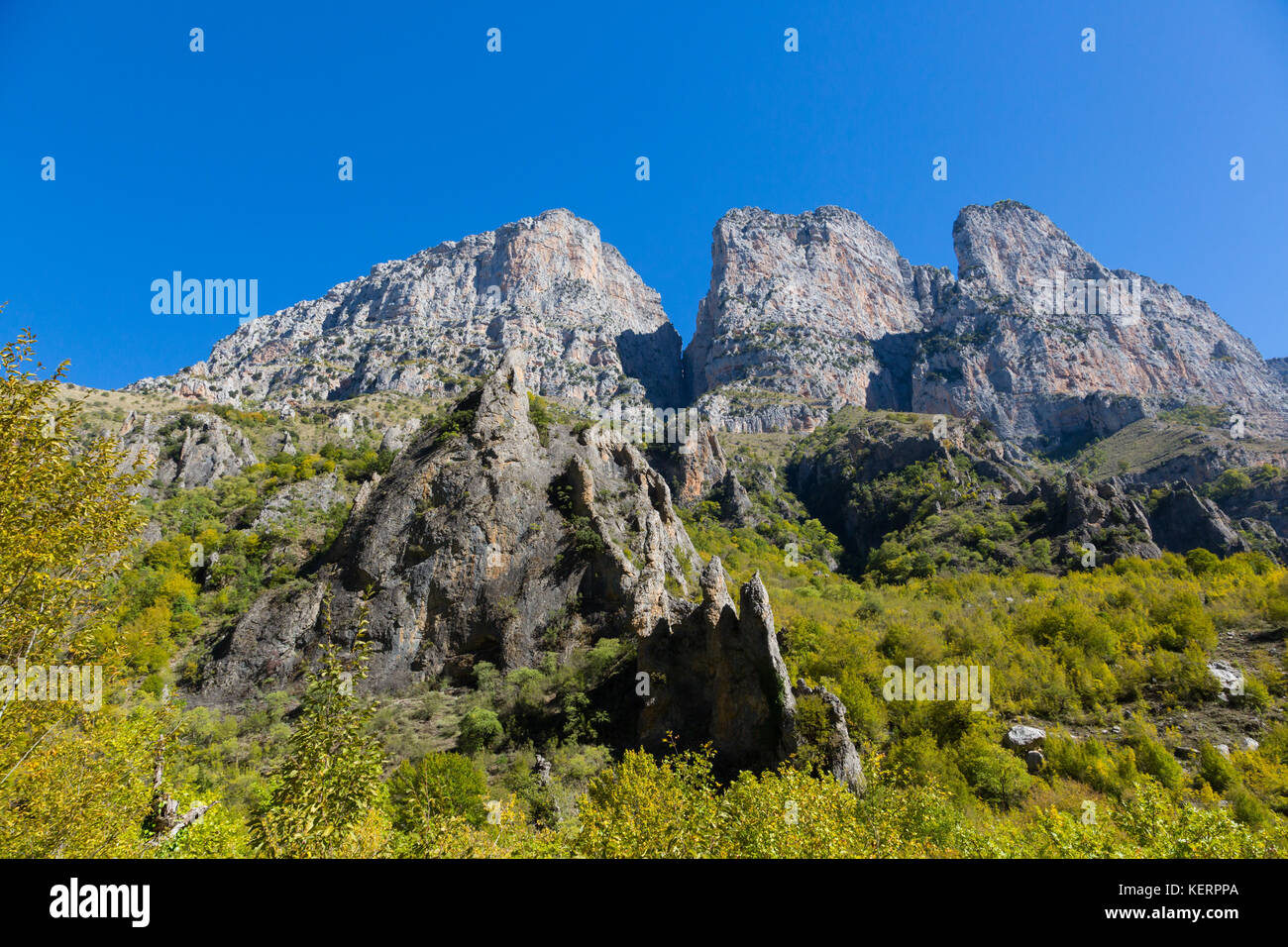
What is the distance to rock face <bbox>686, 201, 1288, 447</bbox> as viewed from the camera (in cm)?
14038

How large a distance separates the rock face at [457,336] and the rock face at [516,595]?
85.2 meters

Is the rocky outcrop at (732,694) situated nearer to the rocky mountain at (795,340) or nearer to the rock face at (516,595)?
the rock face at (516,595)

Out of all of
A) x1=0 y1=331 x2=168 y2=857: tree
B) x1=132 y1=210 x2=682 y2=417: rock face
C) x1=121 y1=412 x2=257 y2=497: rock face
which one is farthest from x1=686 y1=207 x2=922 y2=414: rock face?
x1=0 y1=331 x2=168 y2=857: tree

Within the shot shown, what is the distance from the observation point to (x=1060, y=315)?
16112cm

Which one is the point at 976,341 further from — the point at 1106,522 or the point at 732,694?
the point at 732,694

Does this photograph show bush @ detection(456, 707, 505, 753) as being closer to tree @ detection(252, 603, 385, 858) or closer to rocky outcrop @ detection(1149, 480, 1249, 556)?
tree @ detection(252, 603, 385, 858)

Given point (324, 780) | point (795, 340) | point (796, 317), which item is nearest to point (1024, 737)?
point (324, 780)

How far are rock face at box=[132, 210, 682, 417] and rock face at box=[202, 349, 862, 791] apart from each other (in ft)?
280

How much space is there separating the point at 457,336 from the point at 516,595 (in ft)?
453

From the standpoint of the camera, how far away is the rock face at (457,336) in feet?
438
